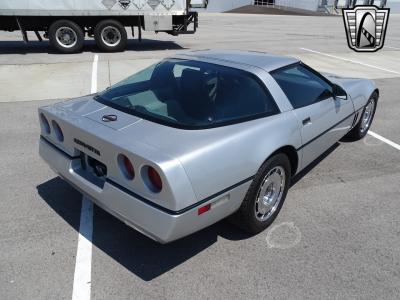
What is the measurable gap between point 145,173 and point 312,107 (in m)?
1.99

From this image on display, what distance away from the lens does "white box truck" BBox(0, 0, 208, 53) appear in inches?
448

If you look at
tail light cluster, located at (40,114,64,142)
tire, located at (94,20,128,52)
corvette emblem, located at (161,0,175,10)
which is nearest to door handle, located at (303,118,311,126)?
tail light cluster, located at (40,114,64,142)

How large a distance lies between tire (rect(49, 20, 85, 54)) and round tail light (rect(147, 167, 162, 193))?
10803 mm

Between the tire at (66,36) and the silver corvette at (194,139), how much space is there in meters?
9.35

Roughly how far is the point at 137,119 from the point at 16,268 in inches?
58.1

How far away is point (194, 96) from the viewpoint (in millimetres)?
3033

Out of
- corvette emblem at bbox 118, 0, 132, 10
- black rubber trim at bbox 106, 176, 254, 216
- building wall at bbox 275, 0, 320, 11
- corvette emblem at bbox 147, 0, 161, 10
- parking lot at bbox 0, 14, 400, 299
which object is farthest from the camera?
building wall at bbox 275, 0, 320, 11

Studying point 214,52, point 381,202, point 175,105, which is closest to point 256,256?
point 175,105

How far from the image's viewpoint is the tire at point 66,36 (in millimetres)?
11742

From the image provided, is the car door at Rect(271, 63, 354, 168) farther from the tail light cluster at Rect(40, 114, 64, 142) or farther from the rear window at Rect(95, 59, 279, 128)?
the tail light cluster at Rect(40, 114, 64, 142)

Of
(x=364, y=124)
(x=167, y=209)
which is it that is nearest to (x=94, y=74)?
(x=364, y=124)

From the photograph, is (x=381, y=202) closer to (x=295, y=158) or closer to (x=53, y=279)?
(x=295, y=158)

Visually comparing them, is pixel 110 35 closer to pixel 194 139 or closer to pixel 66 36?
pixel 66 36

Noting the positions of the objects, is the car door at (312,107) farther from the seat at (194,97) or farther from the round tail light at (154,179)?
the round tail light at (154,179)
